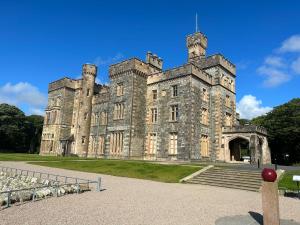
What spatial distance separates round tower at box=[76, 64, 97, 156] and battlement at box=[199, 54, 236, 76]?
20.3 m

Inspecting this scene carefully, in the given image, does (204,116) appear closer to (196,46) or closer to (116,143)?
(116,143)

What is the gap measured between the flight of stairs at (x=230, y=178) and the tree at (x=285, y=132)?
34195 mm

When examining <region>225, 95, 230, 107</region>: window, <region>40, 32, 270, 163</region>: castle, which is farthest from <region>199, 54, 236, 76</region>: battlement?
<region>225, 95, 230, 107</region>: window

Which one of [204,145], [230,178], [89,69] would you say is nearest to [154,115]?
[204,145]

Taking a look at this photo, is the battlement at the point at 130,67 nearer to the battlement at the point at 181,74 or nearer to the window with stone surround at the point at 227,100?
the battlement at the point at 181,74

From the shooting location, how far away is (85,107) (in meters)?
48.9

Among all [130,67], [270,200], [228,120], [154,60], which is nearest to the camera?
[270,200]

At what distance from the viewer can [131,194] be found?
51.5 feet

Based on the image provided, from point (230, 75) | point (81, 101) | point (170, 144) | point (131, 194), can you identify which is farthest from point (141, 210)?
point (81, 101)

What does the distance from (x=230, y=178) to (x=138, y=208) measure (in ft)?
40.0

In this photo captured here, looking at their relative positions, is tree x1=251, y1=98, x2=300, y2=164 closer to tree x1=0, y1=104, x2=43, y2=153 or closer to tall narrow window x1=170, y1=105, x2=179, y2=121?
tall narrow window x1=170, y1=105, x2=179, y2=121

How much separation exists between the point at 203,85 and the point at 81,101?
927 inches

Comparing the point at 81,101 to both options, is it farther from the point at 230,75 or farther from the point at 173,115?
the point at 230,75

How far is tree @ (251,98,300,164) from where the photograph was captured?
5231 cm
